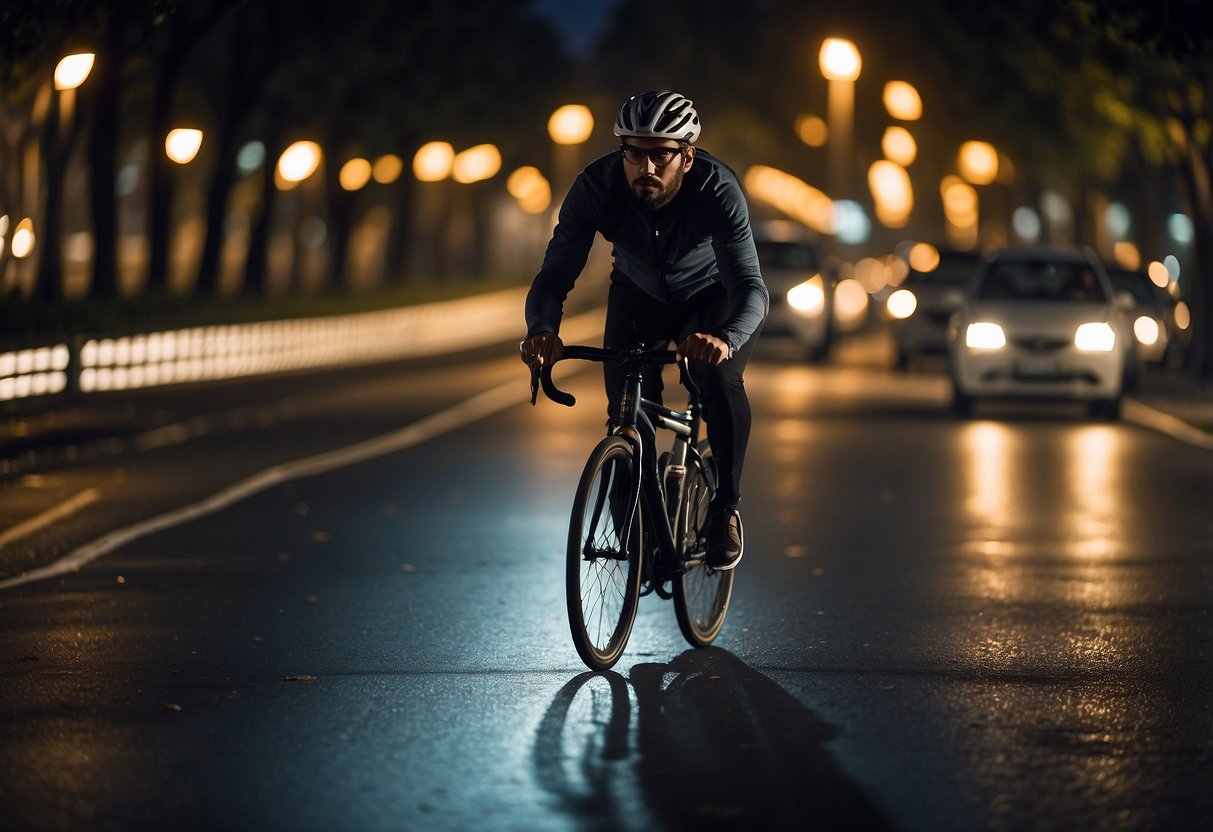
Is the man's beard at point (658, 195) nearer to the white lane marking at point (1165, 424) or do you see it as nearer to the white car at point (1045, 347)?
the white lane marking at point (1165, 424)

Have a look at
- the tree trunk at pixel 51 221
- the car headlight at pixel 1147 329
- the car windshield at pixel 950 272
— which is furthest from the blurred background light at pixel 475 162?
the car headlight at pixel 1147 329

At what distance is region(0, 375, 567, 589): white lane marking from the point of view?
37.9 feet

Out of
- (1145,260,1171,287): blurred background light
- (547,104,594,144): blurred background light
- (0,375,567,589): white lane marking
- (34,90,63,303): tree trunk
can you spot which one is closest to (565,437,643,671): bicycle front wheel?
(0,375,567,589): white lane marking

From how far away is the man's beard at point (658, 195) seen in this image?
314 inches

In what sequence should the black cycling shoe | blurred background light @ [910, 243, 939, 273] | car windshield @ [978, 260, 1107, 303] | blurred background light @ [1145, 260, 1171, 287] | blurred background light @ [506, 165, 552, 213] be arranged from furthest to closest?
1. blurred background light @ [506, 165, 552, 213]
2. blurred background light @ [1145, 260, 1171, 287]
3. blurred background light @ [910, 243, 939, 273]
4. car windshield @ [978, 260, 1107, 303]
5. the black cycling shoe

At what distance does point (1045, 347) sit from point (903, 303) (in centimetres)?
1018

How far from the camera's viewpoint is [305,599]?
33.2 feet

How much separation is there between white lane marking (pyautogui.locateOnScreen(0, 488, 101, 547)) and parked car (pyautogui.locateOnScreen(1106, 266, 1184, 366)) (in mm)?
19777

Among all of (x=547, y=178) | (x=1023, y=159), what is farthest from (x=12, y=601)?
(x=547, y=178)

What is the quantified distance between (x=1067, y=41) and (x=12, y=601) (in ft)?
81.4

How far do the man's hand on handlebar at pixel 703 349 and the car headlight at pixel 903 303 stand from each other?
25469mm

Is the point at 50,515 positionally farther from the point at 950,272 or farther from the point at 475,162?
the point at 475,162

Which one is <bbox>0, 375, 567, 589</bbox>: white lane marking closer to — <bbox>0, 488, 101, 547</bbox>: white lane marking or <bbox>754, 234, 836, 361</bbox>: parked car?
<bbox>0, 488, 101, 547</bbox>: white lane marking

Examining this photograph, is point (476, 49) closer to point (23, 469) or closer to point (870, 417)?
point (870, 417)
